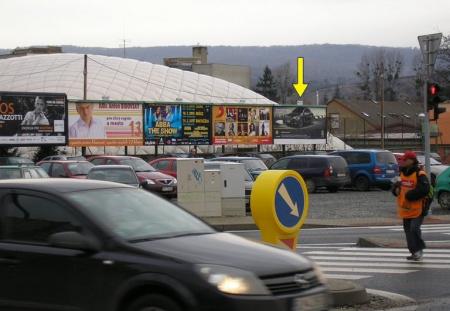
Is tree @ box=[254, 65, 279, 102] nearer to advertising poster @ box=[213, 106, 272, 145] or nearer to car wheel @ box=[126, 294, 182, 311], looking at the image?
advertising poster @ box=[213, 106, 272, 145]

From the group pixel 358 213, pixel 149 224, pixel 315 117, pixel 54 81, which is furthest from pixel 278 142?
pixel 149 224

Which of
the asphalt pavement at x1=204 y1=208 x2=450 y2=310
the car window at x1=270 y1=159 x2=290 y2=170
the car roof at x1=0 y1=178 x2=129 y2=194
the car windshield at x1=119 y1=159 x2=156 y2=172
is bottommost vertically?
the asphalt pavement at x1=204 y1=208 x2=450 y2=310

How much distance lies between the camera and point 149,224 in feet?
23.9

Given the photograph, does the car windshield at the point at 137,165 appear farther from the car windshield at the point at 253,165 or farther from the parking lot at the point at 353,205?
the parking lot at the point at 353,205

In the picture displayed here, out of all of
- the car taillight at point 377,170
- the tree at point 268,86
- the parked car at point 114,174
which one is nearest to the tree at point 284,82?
the tree at point 268,86

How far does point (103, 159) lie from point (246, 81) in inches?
4544

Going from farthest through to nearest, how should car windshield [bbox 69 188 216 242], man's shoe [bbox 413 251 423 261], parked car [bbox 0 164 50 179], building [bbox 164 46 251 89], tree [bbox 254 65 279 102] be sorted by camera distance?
tree [bbox 254 65 279 102], building [bbox 164 46 251 89], parked car [bbox 0 164 50 179], man's shoe [bbox 413 251 423 261], car windshield [bbox 69 188 216 242]

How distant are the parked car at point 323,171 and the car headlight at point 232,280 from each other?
90.3 ft

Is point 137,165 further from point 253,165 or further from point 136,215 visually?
point 136,215

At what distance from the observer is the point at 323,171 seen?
1340 inches

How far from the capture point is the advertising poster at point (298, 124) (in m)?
60.5

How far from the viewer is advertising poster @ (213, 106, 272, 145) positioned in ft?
188

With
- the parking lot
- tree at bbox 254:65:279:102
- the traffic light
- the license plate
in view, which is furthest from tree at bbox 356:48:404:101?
the license plate

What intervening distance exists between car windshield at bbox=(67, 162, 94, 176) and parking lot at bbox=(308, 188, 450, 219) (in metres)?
8.55
